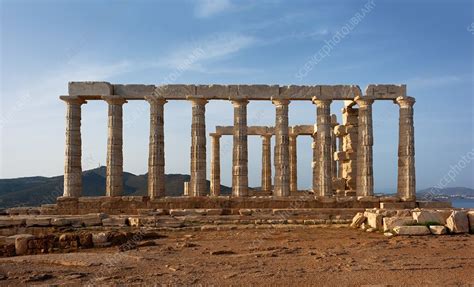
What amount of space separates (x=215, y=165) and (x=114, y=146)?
1362cm

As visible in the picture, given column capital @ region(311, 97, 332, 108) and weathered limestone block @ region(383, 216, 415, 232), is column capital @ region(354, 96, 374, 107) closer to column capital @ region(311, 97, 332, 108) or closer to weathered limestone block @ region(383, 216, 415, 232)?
column capital @ region(311, 97, 332, 108)

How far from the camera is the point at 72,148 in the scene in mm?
30062

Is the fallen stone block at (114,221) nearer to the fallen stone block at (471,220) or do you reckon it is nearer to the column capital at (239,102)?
the column capital at (239,102)

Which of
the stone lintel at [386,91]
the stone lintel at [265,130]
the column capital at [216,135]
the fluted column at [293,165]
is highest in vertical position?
the stone lintel at [386,91]

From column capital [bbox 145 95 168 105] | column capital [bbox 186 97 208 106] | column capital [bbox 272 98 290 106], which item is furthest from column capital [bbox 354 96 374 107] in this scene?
column capital [bbox 145 95 168 105]

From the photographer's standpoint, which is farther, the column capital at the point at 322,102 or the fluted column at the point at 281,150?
the fluted column at the point at 281,150

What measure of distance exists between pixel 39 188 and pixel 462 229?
279ft

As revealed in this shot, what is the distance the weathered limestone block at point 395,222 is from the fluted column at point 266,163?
24.5 m

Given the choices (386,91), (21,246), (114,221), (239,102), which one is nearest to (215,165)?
(239,102)

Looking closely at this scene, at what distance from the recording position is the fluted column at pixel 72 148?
1177 inches

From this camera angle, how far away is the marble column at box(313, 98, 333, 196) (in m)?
30.6

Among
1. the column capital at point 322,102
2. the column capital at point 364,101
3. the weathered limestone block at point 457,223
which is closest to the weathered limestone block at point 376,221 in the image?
the weathered limestone block at point 457,223

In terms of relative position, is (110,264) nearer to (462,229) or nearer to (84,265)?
(84,265)

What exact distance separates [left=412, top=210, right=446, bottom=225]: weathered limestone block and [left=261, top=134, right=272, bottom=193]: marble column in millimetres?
24676
